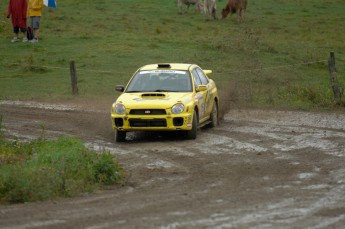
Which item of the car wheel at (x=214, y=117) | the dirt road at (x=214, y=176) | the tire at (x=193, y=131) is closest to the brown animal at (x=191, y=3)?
the dirt road at (x=214, y=176)

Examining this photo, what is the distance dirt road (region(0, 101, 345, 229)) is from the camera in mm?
11836

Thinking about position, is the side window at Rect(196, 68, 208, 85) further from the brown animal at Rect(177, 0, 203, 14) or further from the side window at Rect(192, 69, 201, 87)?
the brown animal at Rect(177, 0, 203, 14)

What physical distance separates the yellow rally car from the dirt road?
1.28 feet

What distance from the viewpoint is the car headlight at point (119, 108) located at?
2009 cm

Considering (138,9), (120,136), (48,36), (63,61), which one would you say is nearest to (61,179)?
(120,136)

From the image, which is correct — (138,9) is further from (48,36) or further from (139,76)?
(139,76)

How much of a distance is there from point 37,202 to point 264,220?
10.7 ft

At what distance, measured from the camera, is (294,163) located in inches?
665

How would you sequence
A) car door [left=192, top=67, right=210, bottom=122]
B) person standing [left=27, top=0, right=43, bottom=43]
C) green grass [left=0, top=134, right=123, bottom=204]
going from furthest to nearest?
person standing [left=27, top=0, right=43, bottom=43], car door [left=192, top=67, right=210, bottom=122], green grass [left=0, top=134, right=123, bottom=204]

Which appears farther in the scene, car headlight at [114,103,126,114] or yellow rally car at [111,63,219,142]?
car headlight at [114,103,126,114]

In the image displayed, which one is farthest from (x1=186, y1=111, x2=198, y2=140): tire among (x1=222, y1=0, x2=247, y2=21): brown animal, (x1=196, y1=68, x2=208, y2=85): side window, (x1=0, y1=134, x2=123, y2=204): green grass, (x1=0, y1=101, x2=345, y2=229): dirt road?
(x1=222, y1=0, x2=247, y2=21): brown animal

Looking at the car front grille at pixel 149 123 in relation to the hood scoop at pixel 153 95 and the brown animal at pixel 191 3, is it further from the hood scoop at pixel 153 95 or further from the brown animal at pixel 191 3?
the brown animal at pixel 191 3

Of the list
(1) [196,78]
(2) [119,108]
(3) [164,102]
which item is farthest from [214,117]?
(2) [119,108]

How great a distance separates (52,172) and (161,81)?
283 inches
